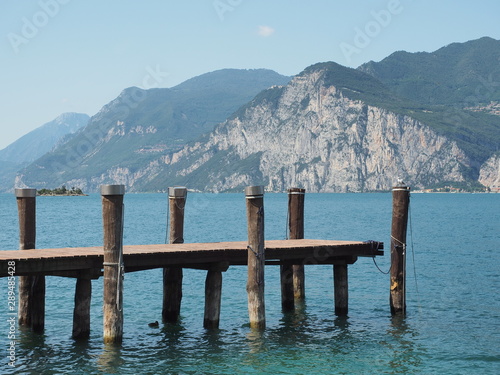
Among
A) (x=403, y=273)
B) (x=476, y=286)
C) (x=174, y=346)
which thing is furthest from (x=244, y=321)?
(x=476, y=286)

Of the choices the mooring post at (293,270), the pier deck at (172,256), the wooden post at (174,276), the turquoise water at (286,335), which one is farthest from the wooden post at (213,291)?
the mooring post at (293,270)

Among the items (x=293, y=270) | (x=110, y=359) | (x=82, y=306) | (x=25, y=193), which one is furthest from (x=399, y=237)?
(x=25, y=193)

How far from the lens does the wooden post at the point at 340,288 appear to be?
26.8 m

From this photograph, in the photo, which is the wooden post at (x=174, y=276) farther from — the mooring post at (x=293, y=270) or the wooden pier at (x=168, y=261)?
the mooring post at (x=293, y=270)

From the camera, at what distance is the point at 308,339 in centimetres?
2427

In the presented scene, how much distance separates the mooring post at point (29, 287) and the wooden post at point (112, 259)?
3.78 m

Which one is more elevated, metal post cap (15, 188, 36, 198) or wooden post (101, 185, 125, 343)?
metal post cap (15, 188, 36, 198)

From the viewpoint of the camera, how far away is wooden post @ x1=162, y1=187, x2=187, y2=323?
84.8 feet

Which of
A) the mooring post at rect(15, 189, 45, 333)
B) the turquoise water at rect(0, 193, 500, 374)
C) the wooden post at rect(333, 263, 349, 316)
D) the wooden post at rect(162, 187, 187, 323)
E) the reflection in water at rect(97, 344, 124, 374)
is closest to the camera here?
the reflection in water at rect(97, 344, 124, 374)

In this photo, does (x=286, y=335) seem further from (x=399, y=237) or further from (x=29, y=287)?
(x=29, y=287)

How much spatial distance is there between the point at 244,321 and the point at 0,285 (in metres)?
14.2

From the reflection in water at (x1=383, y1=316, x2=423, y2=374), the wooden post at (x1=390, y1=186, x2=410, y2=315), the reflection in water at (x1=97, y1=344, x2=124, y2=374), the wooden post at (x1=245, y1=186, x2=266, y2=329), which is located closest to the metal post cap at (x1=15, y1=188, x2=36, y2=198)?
the reflection in water at (x1=97, y1=344, x2=124, y2=374)

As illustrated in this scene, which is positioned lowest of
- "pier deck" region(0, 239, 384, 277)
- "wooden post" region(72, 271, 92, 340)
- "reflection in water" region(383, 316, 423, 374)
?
"reflection in water" region(383, 316, 423, 374)

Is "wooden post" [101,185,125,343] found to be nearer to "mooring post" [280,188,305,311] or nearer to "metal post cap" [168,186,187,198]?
"metal post cap" [168,186,187,198]
